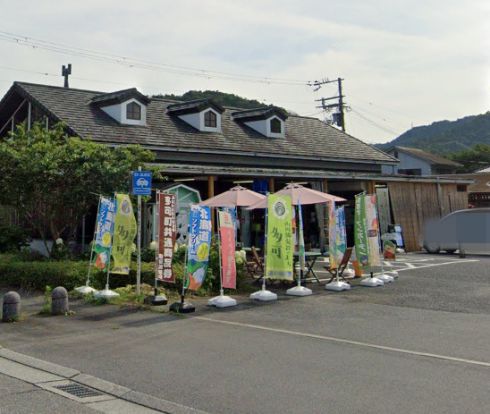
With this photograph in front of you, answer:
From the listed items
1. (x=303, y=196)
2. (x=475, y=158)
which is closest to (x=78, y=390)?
(x=303, y=196)

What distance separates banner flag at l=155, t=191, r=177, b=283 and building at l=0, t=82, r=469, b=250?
5.65 metres

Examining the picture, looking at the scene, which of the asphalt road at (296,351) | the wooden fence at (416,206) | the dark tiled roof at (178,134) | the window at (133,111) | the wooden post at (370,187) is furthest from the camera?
the wooden fence at (416,206)

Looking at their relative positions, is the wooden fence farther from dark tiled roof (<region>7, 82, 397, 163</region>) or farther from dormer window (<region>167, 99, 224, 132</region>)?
dormer window (<region>167, 99, 224, 132</region>)

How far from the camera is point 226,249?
403 inches

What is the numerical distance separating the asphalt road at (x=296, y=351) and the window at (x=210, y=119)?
42.7 ft

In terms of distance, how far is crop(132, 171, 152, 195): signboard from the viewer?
33.3ft

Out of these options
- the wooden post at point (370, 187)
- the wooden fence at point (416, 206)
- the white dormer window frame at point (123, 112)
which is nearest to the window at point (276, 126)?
the wooden post at point (370, 187)

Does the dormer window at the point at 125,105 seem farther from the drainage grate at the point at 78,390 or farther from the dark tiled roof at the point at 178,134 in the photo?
the drainage grate at the point at 78,390

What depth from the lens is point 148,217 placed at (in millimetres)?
16078

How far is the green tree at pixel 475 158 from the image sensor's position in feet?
203

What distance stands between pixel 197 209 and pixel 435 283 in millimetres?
5866

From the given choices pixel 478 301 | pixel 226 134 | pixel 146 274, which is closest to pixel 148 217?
pixel 146 274

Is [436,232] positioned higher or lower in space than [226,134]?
lower

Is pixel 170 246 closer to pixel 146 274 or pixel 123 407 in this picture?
pixel 146 274
